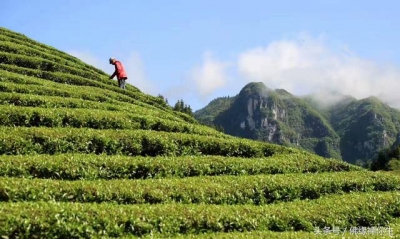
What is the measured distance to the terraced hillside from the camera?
17438 millimetres

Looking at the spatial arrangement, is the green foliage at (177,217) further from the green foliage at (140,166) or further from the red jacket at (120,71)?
the red jacket at (120,71)

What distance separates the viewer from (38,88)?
3884cm

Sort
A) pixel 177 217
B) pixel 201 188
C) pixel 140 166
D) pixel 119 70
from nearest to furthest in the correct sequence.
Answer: pixel 177 217
pixel 201 188
pixel 140 166
pixel 119 70

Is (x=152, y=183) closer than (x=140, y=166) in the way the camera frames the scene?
Yes

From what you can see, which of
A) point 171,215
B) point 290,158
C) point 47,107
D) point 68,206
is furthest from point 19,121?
point 290,158

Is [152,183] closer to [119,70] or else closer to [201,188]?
[201,188]

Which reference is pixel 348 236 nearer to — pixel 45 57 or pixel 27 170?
pixel 27 170

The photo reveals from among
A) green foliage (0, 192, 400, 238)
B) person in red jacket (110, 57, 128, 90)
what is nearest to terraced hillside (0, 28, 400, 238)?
green foliage (0, 192, 400, 238)

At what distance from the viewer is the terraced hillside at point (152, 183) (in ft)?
57.2

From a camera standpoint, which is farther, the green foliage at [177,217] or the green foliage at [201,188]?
the green foliage at [201,188]

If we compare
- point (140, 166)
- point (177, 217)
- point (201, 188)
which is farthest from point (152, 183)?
point (177, 217)

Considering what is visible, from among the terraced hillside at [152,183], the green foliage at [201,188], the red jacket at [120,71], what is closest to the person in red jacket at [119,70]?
the red jacket at [120,71]

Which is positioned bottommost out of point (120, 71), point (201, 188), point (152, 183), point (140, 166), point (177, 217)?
point (177, 217)

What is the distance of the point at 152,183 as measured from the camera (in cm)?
2284
